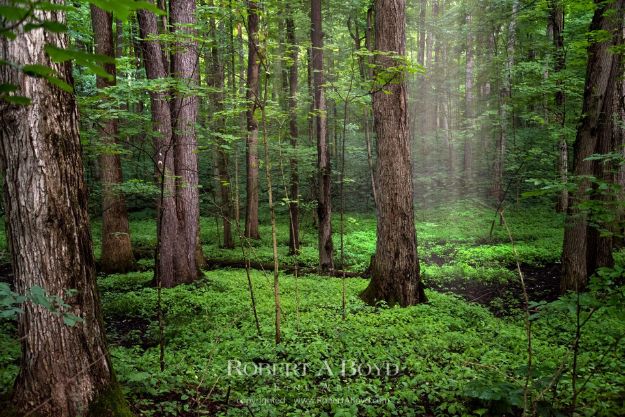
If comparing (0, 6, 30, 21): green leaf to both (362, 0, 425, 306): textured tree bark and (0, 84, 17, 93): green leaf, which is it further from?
(362, 0, 425, 306): textured tree bark

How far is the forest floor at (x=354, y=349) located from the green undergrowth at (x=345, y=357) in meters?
0.02

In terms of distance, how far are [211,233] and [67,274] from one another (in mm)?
A: 14418

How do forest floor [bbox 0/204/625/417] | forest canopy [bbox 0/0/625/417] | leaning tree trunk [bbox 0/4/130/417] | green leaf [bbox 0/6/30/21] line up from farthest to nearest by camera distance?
forest floor [bbox 0/204/625/417], forest canopy [bbox 0/0/625/417], leaning tree trunk [bbox 0/4/130/417], green leaf [bbox 0/6/30/21]

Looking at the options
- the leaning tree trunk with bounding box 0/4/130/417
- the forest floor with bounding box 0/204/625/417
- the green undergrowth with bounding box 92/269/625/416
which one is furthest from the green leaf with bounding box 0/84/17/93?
the forest floor with bounding box 0/204/625/417

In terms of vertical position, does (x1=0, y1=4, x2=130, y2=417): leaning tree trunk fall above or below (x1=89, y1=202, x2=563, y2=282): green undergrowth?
above

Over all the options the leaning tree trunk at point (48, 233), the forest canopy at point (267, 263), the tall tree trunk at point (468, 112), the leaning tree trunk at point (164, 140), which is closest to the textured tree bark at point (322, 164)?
the forest canopy at point (267, 263)

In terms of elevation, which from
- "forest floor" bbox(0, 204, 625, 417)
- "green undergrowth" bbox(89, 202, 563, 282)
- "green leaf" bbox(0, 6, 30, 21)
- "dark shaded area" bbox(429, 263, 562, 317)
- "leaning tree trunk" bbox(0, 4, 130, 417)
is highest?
"green leaf" bbox(0, 6, 30, 21)

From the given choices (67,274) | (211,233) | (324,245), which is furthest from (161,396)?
(211,233)

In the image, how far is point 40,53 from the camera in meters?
2.57

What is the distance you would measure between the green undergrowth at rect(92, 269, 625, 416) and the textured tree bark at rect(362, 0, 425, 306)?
0.51 metres

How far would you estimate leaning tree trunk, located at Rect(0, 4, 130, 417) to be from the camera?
2602 millimetres

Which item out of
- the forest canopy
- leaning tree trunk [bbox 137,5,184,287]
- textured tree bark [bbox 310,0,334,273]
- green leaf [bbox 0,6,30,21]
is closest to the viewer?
green leaf [bbox 0,6,30,21]

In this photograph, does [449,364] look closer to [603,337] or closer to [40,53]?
[603,337]

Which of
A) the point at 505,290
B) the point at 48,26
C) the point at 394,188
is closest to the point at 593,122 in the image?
the point at 505,290
